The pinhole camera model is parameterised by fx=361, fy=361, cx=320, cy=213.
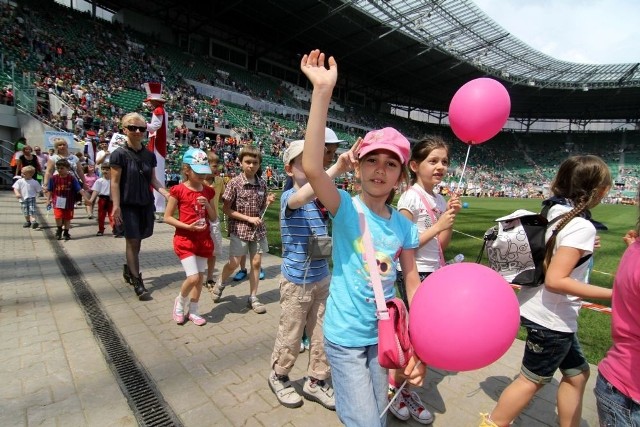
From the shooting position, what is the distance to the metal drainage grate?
2527 mm

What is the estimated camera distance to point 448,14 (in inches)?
1314

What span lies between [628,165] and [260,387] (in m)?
65.8

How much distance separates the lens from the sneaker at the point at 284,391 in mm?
2662

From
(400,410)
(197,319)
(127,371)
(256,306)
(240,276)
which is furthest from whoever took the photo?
(240,276)

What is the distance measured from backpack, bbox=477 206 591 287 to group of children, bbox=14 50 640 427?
0.06 meters

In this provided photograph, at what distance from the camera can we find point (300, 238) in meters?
2.82

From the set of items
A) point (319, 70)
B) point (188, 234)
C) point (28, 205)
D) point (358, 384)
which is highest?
point (319, 70)

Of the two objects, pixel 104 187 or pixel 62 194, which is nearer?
pixel 62 194

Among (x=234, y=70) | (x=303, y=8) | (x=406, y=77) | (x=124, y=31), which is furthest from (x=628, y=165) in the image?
(x=124, y=31)

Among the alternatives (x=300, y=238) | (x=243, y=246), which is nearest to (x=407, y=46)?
(x=243, y=246)

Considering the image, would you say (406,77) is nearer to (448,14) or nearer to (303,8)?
(448,14)

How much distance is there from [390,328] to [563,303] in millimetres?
1216

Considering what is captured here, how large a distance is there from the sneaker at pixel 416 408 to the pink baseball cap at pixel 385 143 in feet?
6.11

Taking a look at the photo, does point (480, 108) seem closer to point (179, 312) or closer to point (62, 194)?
point (179, 312)
